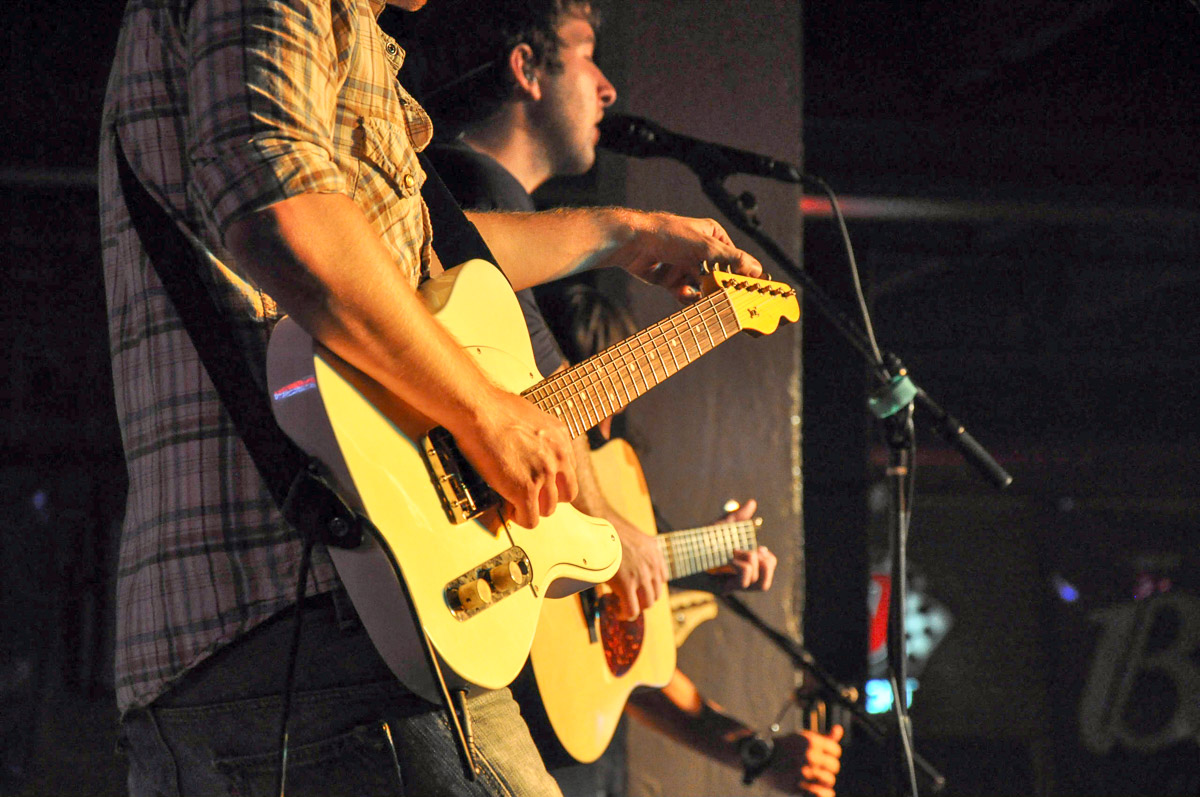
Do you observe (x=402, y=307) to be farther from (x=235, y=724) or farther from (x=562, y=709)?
(x=562, y=709)

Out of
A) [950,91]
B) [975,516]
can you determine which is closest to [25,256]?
[950,91]

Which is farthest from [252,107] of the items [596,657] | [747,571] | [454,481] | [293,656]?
[747,571]

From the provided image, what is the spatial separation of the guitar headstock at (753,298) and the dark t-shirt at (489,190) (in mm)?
458

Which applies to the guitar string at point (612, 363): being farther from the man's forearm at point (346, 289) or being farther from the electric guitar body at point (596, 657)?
the electric guitar body at point (596, 657)

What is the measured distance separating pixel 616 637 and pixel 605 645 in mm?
54

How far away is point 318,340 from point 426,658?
1.22ft

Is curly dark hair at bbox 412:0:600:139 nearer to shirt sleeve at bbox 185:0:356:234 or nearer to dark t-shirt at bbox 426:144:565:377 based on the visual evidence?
dark t-shirt at bbox 426:144:565:377

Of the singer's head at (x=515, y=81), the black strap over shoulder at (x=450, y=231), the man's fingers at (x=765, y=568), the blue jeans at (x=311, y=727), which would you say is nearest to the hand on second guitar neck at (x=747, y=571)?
the man's fingers at (x=765, y=568)

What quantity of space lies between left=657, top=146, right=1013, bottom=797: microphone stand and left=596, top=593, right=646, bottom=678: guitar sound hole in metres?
0.58

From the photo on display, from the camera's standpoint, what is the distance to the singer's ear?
8.29 feet

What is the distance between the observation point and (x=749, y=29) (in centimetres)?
370

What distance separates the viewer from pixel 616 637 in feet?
7.44

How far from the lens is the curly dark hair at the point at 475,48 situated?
2531 millimetres

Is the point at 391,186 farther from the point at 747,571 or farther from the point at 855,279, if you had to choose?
the point at 747,571
